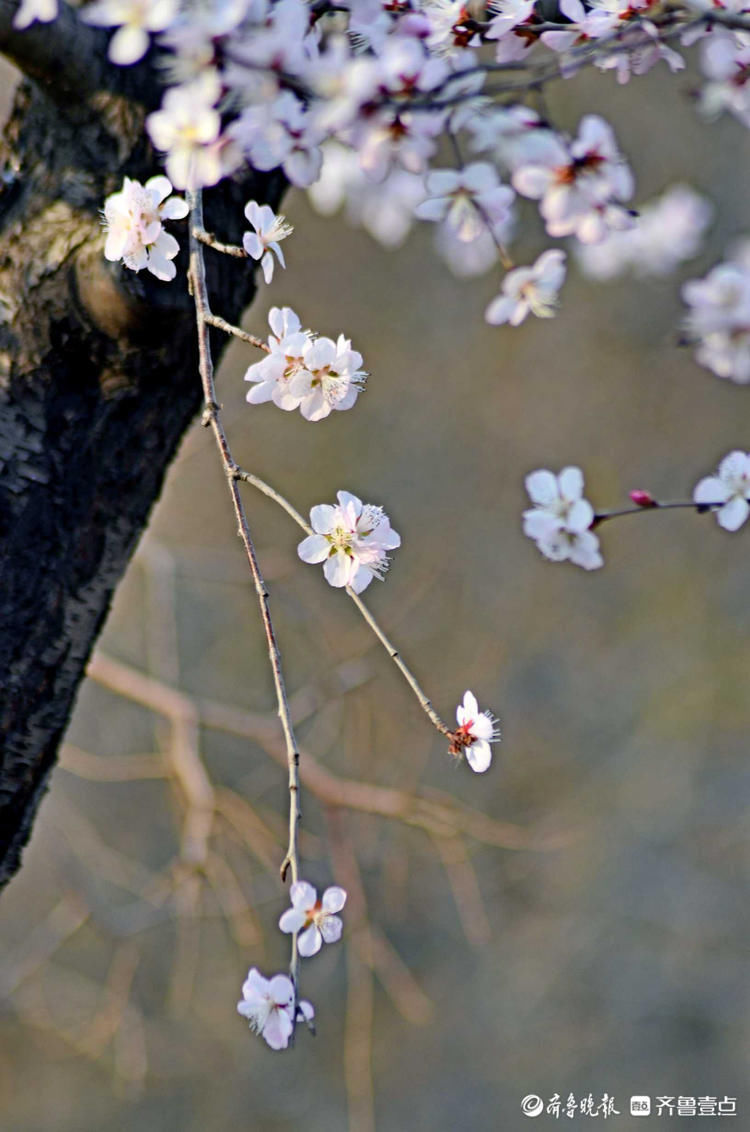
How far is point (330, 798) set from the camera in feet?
5.39

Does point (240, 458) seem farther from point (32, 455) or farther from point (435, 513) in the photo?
point (32, 455)

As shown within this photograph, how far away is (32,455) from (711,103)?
561 mm

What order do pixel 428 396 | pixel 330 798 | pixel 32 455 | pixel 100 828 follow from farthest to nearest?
pixel 428 396 → pixel 100 828 → pixel 330 798 → pixel 32 455

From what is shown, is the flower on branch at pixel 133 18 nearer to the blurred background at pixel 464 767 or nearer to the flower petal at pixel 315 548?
the flower petal at pixel 315 548

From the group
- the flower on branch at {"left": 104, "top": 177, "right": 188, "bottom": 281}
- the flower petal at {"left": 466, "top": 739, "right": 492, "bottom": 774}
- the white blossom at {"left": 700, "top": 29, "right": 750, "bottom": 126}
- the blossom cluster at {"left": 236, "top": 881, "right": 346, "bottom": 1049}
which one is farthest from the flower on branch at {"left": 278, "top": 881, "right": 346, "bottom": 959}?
the white blossom at {"left": 700, "top": 29, "right": 750, "bottom": 126}

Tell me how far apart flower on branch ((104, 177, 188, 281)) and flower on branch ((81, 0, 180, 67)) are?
0.13 m

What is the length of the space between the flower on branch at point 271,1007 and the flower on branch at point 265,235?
419 millimetres

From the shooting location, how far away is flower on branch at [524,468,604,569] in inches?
27.3

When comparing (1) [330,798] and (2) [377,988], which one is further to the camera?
(2) [377,988]

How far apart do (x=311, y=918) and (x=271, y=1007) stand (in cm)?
7

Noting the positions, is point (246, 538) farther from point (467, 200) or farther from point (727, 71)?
point (727, 71)

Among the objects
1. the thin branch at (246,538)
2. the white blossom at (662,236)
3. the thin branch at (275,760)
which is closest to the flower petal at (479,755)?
the thin branch at (246,538)

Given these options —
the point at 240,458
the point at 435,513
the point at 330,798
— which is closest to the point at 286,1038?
the point at 330,798

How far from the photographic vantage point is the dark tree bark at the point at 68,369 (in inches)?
26.6
